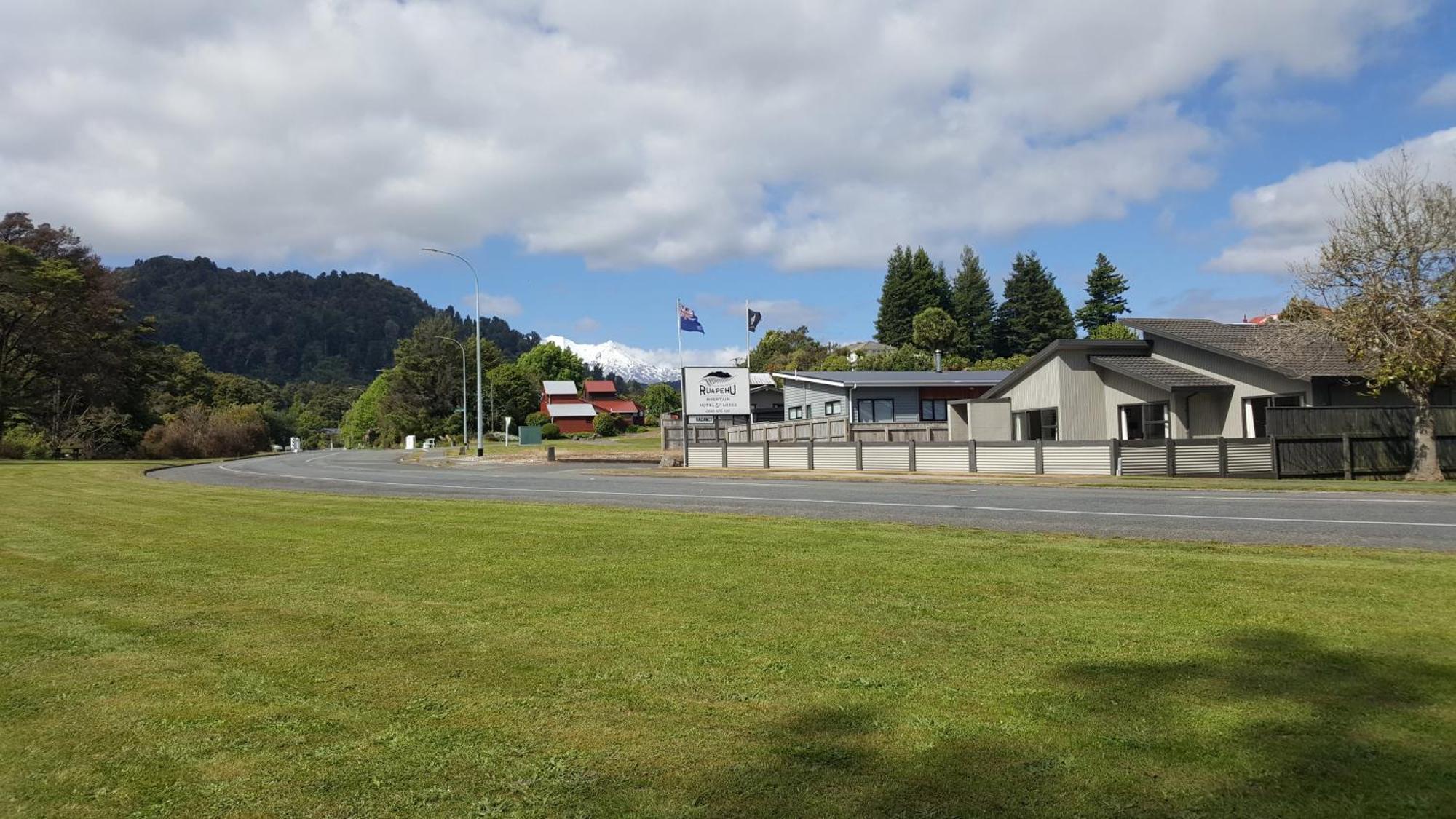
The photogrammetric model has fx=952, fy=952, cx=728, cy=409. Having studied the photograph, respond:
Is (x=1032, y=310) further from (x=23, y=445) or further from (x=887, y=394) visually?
(x=23, y=445)

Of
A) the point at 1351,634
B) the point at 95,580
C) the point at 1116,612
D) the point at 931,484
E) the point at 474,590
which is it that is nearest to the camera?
the point at 1351,634

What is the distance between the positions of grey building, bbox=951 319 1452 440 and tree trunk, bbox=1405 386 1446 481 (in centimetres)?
228

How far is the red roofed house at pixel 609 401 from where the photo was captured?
401ft

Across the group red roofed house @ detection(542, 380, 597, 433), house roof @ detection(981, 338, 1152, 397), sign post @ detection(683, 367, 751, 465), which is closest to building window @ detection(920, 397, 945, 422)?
sign post @ detection(683, 367, 751, 465)

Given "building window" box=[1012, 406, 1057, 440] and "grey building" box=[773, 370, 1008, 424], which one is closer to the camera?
"building window" box=[1012, 406, 1057, 440]

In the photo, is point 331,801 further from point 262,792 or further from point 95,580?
point 95,580

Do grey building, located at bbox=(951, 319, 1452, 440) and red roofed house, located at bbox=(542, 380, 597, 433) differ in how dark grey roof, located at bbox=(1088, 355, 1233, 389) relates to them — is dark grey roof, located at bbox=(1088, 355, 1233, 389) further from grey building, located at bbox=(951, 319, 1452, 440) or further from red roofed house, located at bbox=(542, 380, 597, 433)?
red roofed house, located at bbox=(542, 380, 597, 433)

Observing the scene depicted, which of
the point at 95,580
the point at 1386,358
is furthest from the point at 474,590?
the point at 1386,358

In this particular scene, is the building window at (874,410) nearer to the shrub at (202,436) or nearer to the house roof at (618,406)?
the shrub at (202,436)

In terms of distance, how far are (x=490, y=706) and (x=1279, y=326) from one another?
30699mm

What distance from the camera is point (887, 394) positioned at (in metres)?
47.0

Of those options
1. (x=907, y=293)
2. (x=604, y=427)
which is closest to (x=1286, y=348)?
(x=604, y=427)

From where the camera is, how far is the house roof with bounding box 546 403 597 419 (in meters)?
106

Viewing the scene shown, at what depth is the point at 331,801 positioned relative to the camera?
405 cm
